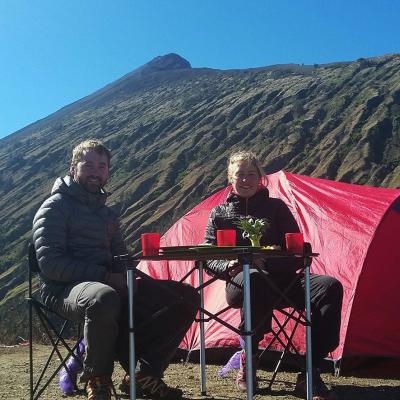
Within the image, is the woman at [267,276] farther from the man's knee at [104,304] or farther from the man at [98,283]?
the man's knee at [104,304]

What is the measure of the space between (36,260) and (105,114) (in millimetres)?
64857

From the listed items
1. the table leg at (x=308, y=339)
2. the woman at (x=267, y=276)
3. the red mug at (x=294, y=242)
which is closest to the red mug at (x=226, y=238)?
the woman at (x=267, y=276)

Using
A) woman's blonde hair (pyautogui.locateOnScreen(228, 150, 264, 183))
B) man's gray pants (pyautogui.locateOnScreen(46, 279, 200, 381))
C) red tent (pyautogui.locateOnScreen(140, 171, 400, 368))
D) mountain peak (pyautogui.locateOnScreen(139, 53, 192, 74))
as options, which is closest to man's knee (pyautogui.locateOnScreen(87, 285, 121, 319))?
man's gray pants (pyautogui.locateOnScreen(46, 279, 200, 381))

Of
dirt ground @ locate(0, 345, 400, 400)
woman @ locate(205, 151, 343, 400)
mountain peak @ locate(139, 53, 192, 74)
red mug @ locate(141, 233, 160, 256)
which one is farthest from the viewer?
mountain peak @ locate(139, 53, 192, 74)

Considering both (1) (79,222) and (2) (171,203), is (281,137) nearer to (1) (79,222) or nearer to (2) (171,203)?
(2) (171,203)

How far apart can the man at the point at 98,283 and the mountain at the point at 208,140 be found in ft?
71.5

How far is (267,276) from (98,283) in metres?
1.04

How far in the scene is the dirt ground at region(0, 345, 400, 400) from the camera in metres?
4.15

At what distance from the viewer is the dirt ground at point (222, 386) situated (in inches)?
163

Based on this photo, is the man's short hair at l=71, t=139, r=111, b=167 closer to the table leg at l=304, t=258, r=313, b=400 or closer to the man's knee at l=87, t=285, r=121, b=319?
the man's knee at l=87, t=285, r=121, b=319

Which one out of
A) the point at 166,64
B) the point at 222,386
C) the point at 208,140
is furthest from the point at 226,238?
the point at 166,64

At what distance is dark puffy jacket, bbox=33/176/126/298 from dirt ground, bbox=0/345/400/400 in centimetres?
100

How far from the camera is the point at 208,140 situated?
46688 millimetres

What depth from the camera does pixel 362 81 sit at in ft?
161
